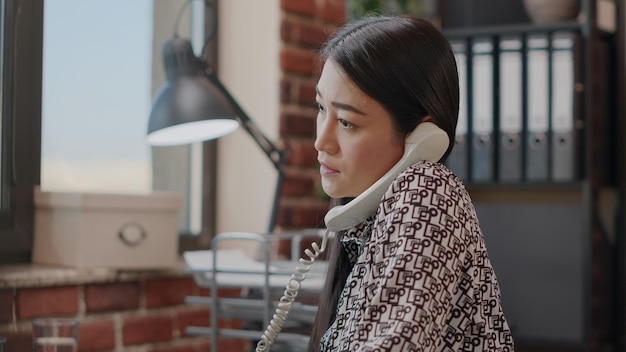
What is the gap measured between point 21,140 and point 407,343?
3.58 ft

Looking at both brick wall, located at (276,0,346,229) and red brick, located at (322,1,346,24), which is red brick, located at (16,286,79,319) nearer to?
brick wall, located at (276,0,346,229)

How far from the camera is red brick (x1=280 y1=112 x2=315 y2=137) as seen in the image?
2.14 metres

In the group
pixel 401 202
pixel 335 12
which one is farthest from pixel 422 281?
pixel 335 12

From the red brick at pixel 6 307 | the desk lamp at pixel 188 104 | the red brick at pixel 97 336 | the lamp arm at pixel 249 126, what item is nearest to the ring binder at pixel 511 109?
the lamp arm at pixel 249 126

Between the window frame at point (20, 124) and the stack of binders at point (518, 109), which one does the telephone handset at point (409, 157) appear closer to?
the window frame at point (20, 124)

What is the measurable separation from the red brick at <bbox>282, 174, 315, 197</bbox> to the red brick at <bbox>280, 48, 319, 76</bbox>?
0.83 feet

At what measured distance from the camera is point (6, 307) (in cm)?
151

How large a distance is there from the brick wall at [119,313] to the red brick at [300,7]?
669 millimetres

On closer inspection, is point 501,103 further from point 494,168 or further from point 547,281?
point 547,281

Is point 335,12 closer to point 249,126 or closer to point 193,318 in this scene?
point 249,126

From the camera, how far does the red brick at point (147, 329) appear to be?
1.78 m

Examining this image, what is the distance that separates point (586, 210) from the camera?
2205 millimetres

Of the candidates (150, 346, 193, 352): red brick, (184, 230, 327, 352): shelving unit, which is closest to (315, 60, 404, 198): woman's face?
(184, 230, 327, 352): shelving unit

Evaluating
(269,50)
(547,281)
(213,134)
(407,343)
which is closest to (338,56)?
(407,343)
